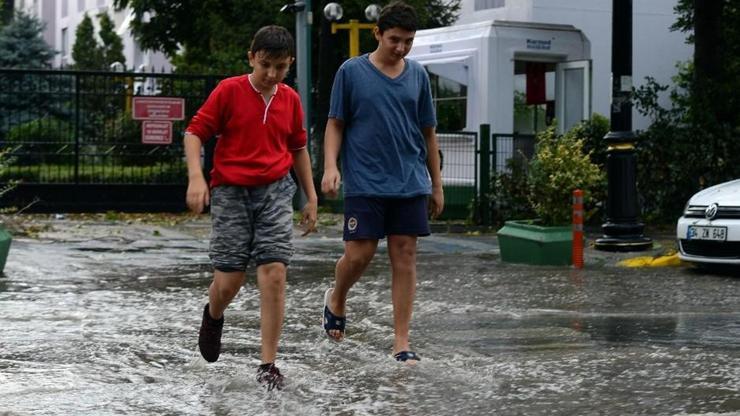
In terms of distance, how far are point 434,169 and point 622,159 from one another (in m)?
7.51

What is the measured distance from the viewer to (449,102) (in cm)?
2373

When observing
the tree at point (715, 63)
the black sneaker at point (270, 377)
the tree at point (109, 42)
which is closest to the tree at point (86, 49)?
the tree at point (109, 42)

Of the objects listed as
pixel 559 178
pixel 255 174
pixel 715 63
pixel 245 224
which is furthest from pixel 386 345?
pixel 715 63

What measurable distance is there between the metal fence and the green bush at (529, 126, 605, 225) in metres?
8.62

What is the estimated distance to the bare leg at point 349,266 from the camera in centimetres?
706

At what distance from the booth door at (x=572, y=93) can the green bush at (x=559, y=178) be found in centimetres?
991

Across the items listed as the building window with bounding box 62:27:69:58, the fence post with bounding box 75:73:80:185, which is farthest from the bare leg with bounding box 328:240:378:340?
the building window with bounding box 62:27:69:58

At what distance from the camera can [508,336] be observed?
8.10m

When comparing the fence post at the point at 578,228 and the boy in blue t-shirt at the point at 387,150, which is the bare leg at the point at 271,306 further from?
the fence post at the point at 578,228

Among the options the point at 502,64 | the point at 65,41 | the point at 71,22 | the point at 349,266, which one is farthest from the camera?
the point at 65,41

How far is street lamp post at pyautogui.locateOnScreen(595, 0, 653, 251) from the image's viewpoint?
14.3 m

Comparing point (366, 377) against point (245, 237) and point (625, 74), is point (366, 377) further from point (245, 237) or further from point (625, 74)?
point (625, 74)

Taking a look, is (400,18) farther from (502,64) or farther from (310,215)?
(502,64)

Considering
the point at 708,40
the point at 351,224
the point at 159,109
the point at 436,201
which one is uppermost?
the point at 708,40
